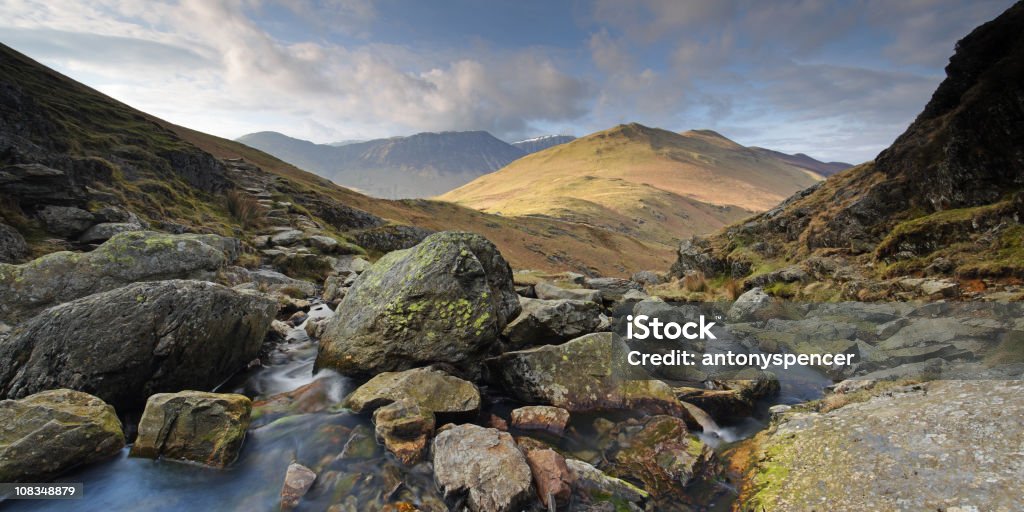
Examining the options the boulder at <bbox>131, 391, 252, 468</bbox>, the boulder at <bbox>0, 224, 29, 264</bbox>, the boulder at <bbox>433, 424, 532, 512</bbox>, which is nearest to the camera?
the boulder at <bbox>433, 424, 532, 512</bbox>

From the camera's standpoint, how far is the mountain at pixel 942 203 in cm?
Answer: 1518

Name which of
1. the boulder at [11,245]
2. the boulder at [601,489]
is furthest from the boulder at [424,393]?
the boulder at [11,245]

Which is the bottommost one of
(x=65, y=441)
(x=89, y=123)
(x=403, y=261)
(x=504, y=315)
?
(x=65, y=441)

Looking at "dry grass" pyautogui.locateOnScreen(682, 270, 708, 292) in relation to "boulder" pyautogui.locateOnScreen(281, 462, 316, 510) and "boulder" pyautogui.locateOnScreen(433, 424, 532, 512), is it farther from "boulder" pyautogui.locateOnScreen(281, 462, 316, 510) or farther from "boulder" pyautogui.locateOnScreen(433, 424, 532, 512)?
"boulder" pyautogui.locateOnScreen(281, 462, 316, 510)

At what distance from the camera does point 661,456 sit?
350 inches

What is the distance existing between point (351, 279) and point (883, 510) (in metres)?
24.6

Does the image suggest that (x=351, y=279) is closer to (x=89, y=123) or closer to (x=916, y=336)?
(x=916, y=336)

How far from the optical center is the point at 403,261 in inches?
541

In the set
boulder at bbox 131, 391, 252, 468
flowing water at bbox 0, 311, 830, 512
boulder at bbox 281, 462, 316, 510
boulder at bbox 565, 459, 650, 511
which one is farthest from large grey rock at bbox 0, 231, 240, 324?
boulder at bbox 565, 459, 650, 511

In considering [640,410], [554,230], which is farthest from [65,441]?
[554,230]

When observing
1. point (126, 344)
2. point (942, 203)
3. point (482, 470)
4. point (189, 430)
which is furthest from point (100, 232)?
point (942, 203)

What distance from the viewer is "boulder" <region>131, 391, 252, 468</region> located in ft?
28.2

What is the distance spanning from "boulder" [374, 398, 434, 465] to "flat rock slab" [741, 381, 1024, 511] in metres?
6.55

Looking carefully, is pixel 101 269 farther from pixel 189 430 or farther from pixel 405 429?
pixel 405 429
